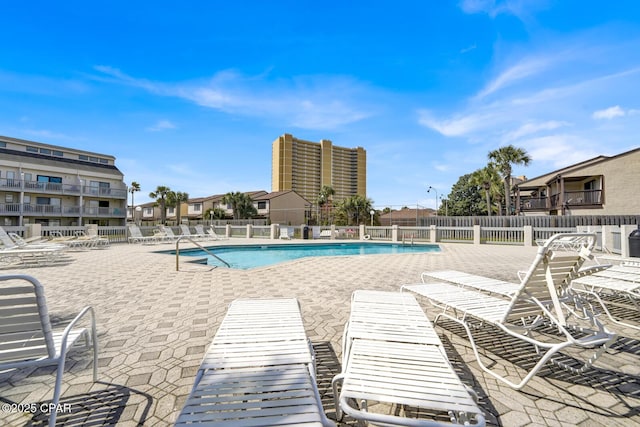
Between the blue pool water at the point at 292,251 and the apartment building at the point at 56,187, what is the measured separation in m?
24.7

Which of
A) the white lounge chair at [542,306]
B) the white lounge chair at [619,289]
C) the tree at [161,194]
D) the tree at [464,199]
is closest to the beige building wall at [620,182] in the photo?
the tree at [464,199]

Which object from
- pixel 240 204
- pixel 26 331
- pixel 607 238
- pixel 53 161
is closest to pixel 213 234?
pixel 240 204

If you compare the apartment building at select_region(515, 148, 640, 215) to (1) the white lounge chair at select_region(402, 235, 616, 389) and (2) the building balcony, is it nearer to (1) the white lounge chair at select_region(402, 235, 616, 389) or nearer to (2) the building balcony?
(1) the white lounge chair at select_region(402, 235, 616, 389)

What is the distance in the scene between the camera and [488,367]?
2.62 meters

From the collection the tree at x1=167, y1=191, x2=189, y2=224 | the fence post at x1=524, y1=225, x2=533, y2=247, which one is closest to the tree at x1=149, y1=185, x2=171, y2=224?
the tree at x1=167, y1=191, x2=189, y2=224

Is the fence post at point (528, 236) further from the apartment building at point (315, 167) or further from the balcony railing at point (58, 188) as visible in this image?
the apartment building at point (315, 167)

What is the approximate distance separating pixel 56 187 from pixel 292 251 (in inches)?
1172

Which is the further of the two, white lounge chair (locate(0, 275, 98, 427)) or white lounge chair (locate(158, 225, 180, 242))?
white lounge chair (locate(158, 225, 180, 242))

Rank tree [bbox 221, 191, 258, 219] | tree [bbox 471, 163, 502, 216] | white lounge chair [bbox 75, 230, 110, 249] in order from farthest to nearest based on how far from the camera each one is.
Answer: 1. tree [bbox 221, 191, 258, 219]
2. tree [bbox 471, 163, 502, 216]
3. white lounge chair [bbox 75, 230, 110, 249]

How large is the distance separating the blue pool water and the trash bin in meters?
8.30

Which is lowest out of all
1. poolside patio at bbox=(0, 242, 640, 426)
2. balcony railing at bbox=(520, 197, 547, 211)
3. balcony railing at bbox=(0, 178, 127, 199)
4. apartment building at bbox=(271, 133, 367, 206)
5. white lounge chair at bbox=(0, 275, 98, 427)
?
poolside patio at bbox=(0, 242, 640, 426)

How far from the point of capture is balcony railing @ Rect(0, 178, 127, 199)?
2647cm

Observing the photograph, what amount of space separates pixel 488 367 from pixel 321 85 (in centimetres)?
1496

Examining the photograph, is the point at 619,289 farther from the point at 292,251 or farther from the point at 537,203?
the point at 537,203
